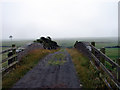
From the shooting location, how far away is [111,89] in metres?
3.98

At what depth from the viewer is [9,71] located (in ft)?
22.7

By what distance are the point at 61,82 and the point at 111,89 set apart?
6.93 feet

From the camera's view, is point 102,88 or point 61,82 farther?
point 61,82

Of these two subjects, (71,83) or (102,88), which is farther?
(71,83)

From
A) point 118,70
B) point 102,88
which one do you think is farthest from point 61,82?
point 118,70

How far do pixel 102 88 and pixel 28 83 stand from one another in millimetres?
3236

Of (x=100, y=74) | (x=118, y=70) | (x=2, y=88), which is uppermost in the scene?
(x=118, y=70)

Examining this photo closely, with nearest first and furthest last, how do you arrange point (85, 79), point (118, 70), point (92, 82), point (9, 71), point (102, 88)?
point (118, 70) → point (102, 88) → point (92, 82) → point (85, 79) → point (9, 71)

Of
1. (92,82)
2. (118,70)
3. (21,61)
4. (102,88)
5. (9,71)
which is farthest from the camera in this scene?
(21,61)

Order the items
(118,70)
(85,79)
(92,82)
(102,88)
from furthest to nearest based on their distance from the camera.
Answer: (85,79) → (92,82) → (102,88) → (118,70)

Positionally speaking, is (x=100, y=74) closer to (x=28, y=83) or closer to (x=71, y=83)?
(x=71, y=83)

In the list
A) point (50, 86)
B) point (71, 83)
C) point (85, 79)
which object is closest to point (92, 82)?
point (85, 79)

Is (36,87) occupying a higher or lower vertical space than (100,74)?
lower

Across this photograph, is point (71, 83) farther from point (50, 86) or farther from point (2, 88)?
point (2, 88)
